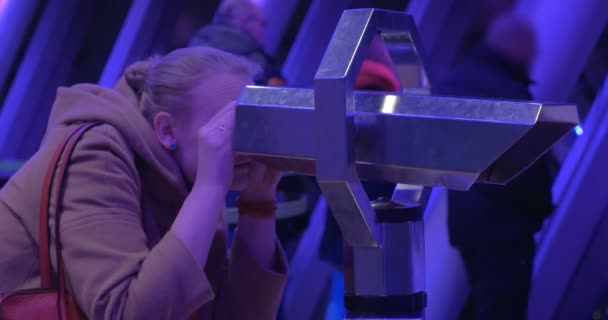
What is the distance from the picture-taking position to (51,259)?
105 centimetres

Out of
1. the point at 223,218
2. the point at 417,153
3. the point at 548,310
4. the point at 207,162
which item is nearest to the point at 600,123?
the point at 548,310

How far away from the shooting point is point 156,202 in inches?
46.3

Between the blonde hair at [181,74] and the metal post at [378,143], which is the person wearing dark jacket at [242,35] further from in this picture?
the metal post at [378,143]

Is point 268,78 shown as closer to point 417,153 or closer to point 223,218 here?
point 223,218

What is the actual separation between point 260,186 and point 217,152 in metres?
0.24

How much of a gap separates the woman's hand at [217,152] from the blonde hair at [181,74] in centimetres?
17

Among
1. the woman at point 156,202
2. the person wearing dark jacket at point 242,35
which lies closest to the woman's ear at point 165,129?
the woman at point 156,202

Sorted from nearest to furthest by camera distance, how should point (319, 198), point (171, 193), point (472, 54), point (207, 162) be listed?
point (207, 162) < point (171, 193) < point (472, 54) < point (319, 198)

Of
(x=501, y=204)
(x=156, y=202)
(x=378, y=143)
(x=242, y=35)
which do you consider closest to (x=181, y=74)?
(x=156, y=202)

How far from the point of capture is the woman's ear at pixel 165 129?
1.18 meters

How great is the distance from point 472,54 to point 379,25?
84.8 inches

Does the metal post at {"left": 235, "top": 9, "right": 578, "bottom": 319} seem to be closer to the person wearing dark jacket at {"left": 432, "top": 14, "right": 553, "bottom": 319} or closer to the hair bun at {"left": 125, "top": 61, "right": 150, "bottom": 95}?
the hair bun at {"left": 125, "top": 61, "right": 150, "bottom": 95}

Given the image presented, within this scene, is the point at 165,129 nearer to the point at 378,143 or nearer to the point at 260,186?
the point at 260,186

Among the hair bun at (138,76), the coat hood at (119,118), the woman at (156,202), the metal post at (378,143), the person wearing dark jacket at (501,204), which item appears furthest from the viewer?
the person wearing dark jacket at (501,204)
